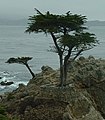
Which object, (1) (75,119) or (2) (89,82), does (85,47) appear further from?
(1) (75,119)

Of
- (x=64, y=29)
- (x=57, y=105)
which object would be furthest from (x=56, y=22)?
(x=57, y=105)

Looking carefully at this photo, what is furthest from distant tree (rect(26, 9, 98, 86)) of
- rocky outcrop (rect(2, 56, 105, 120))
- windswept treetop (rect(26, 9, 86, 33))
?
rocky outcrop (rect(2, 56, 105, 120))

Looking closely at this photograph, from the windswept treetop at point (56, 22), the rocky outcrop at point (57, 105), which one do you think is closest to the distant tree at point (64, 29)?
Result: the windswept treetop at point (56, 22)

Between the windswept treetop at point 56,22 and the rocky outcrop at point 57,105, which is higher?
the windswept treetop at point 56,22

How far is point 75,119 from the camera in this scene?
20234 millimetres

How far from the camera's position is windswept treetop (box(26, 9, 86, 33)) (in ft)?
73.1

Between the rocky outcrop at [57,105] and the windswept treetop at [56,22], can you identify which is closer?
the rocky outcrop at [57,105]

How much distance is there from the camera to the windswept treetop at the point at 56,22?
73.1ft

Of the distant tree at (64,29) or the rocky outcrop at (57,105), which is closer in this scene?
the rocky outcrop at (57,105)

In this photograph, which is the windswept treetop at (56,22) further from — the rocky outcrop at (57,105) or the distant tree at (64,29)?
the rocky outcrop at (57,105)

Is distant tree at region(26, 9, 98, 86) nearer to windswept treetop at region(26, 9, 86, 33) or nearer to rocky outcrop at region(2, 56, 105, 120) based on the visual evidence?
windswept treetop at region(26, 9, 86, 33)

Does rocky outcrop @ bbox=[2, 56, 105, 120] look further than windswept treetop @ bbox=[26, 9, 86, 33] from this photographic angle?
No

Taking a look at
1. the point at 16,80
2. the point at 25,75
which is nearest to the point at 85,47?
the point at 16,80

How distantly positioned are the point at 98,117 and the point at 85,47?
4.41 m
